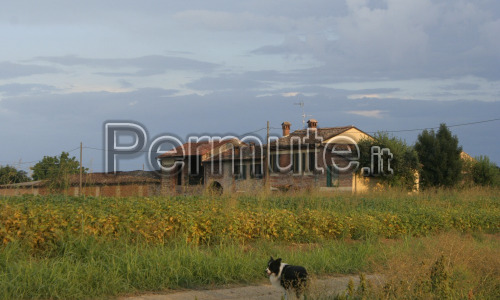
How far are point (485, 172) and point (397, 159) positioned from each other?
1078 cm

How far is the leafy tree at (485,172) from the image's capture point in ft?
156

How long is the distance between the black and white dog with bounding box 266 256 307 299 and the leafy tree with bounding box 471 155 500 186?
45155mm

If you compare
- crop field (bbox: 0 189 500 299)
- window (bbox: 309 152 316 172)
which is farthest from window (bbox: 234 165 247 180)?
crop field (bbox: 0 189 500 299)

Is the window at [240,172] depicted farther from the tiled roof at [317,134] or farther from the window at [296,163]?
the window at [296,163]

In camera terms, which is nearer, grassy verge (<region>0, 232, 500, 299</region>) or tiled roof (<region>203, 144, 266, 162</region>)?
grassy verge (<region>0, 232, 500, 299</region>)

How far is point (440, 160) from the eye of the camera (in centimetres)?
4622

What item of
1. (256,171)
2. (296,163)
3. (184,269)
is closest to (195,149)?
(256,171)

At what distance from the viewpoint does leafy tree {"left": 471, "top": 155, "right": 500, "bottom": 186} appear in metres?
47.7

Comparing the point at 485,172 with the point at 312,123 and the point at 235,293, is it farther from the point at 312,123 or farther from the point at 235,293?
the point at 235,293

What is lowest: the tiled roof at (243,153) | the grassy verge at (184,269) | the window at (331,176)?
the grassy verge at (184,269)

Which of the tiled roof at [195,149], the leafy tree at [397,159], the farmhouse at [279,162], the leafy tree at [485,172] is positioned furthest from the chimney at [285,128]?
the leafy tree at [485,172]

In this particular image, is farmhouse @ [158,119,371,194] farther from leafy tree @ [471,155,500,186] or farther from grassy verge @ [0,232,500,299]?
grassy verge @ [0,232,500,299]

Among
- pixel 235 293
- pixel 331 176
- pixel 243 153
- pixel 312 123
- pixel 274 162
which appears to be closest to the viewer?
pixel 235 293

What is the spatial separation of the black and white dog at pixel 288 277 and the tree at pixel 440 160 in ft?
136
